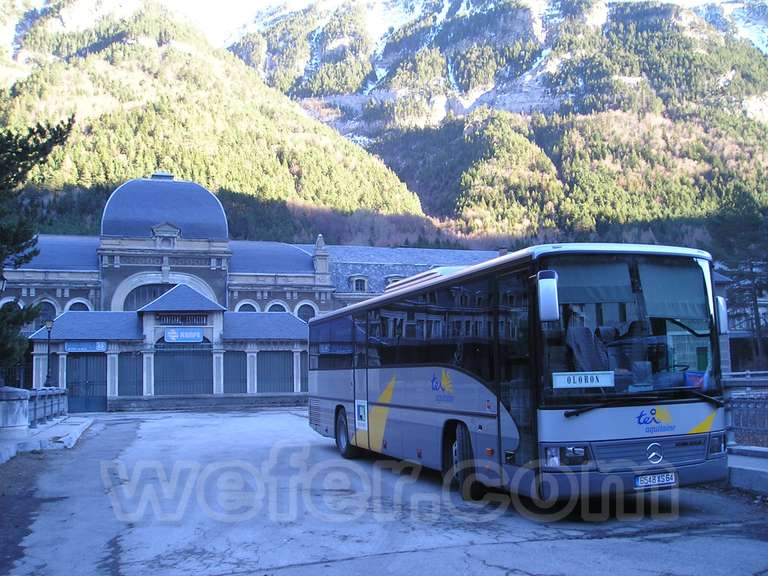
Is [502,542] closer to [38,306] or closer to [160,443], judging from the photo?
[38,306]

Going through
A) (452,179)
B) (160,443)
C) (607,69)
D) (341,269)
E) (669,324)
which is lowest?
(160,443)

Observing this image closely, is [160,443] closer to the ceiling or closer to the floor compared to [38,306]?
closer to the floor

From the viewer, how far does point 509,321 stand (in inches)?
378

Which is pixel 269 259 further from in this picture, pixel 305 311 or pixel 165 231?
pixel 165 231

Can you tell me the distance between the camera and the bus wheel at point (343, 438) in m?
16.4

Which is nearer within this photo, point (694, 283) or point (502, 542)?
point (502, 542)

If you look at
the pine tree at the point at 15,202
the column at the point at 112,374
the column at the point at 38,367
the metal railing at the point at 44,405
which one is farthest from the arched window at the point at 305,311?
the pine tree at the point at 15,202

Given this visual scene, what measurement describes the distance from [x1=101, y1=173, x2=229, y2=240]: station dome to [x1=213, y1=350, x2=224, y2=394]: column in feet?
54.6

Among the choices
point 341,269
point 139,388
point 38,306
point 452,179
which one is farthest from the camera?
point 452,179

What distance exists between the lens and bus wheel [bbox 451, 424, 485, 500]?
426 inches

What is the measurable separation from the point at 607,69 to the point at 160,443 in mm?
172062

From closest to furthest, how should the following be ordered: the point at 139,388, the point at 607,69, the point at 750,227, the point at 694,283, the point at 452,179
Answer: the point at 694,283 < the point at 139,388 < the point at 750,227 < the point at 452,179 < the point at 607,69

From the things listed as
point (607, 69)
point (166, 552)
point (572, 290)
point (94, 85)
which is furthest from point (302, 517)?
point (607, 69)

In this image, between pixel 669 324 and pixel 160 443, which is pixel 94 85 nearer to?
pixel 160 443
